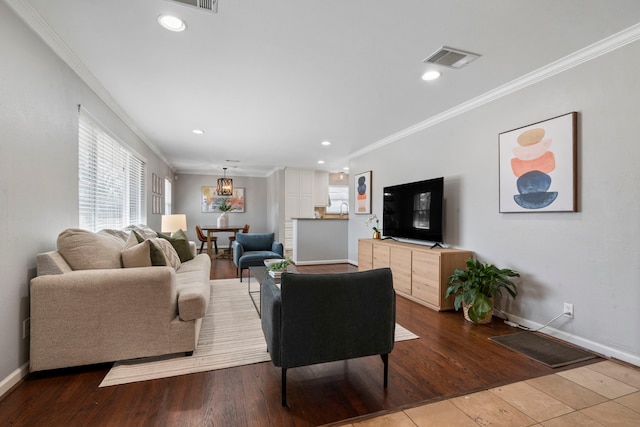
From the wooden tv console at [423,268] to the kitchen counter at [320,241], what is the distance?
2106mm

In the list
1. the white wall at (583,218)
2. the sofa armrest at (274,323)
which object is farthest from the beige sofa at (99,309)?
the white wall at (583,218)

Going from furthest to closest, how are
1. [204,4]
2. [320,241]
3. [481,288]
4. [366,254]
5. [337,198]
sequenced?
[337,198], [320,241], [366,254], [481,288], [204,4]

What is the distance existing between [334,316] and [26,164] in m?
2.29

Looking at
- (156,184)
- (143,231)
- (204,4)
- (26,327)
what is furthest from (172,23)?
(156,184)

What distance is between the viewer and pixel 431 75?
8.97 feet

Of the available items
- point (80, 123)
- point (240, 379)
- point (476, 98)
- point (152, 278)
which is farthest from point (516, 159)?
point (80, 123)

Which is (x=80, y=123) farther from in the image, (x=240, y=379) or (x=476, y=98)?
(x=476, y=98)

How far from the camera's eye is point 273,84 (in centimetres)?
294

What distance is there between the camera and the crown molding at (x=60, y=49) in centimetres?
184

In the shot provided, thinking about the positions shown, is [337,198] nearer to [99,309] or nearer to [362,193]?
[362,193]

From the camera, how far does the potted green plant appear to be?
2.89 meters

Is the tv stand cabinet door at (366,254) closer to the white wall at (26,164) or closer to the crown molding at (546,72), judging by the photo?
the crown molding at (546,72)

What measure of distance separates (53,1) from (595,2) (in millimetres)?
3414

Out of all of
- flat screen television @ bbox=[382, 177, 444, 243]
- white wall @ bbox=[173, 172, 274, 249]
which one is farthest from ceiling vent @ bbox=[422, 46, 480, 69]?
white wall @ bbox=[173, 172, 274, 249]
